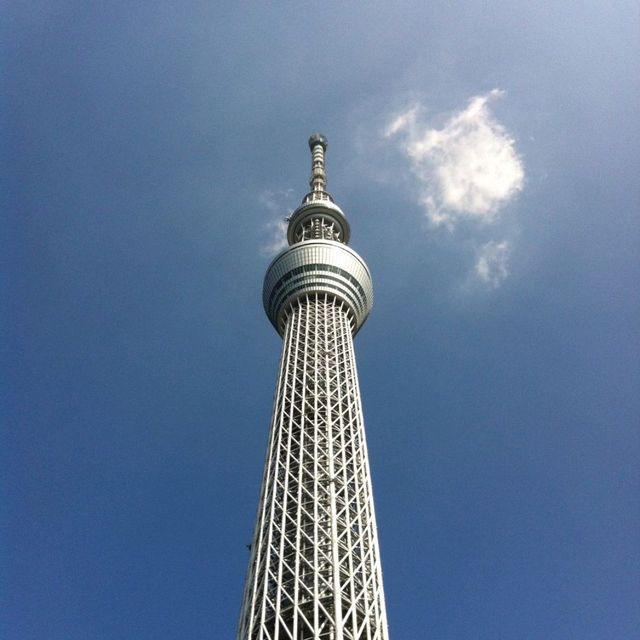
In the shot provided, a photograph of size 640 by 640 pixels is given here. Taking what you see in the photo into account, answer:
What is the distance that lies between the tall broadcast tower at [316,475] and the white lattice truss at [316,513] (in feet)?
0.25

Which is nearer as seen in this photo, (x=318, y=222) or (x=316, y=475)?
(x=316, y=475)

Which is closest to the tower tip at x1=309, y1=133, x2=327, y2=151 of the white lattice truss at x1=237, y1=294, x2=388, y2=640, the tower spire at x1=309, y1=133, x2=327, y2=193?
the tower spire at x1=309, y1=133, x2=327, y2=193

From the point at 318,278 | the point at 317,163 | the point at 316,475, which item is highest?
the point at 317,163

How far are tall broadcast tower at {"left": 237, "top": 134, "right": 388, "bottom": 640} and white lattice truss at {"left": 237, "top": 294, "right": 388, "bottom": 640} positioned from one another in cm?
8

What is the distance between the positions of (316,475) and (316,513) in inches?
126

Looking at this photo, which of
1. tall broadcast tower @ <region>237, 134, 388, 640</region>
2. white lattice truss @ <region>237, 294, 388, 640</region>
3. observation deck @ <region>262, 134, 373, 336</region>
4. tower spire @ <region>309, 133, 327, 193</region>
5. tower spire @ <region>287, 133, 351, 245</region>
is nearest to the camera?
white lattice truss @ <region>237, 294, 388, 640</region>

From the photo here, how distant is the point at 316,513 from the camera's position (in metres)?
42.8

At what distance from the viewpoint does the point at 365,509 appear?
4509 centimetres

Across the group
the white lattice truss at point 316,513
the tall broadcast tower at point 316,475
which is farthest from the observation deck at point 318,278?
the white lattice truss at point 316,513

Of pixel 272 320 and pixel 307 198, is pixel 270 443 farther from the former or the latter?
pixel 307 198

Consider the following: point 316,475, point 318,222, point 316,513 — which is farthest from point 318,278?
point 316,513

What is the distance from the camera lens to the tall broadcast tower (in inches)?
1485

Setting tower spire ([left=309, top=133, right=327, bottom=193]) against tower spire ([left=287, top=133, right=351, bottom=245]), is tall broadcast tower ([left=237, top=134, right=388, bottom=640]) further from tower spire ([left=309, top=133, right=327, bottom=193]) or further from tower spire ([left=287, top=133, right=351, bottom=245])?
tower spire ([left=309, top=133, right=327, bottom=193])

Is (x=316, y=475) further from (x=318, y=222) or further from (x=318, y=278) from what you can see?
(x=318, y=222)
